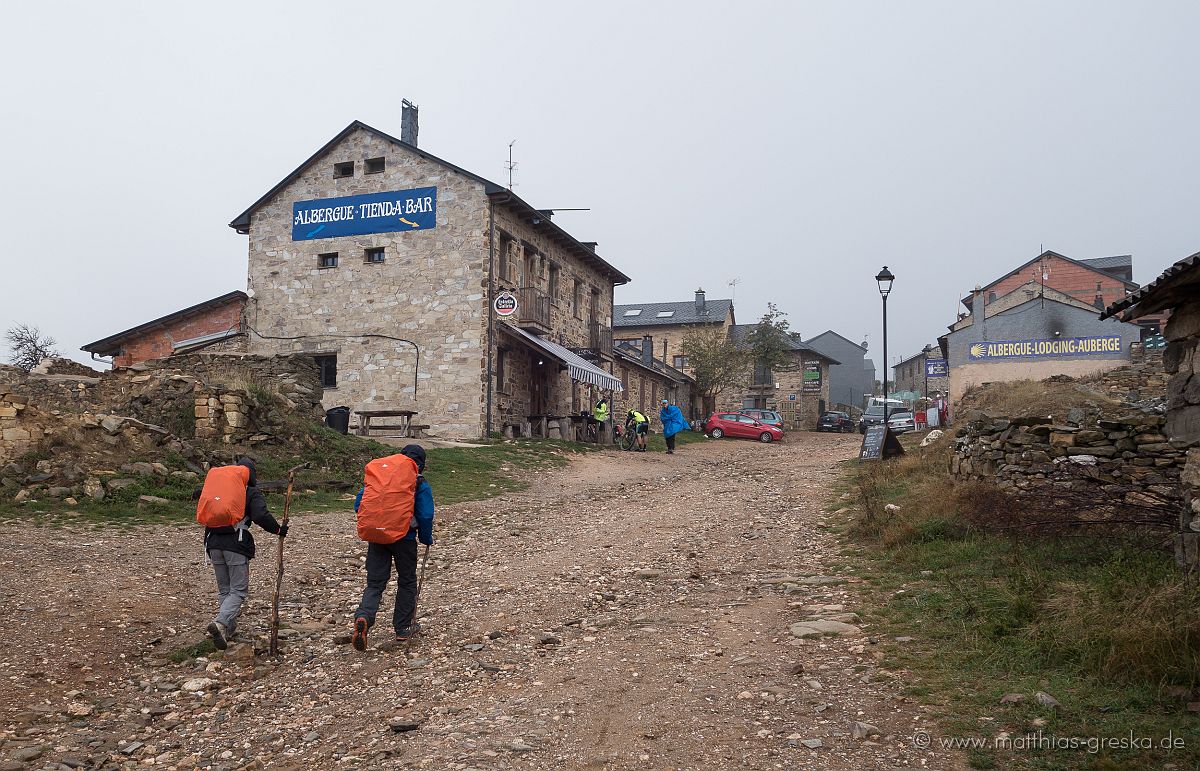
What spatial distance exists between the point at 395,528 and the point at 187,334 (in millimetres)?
21849

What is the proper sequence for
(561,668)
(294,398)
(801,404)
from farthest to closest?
(801,404) < (294,398) < (561,668)

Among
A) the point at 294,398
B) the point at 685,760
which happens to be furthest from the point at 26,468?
the point at 685,760

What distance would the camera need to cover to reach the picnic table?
20672 mm

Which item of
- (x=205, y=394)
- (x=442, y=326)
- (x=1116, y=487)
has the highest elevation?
(x=442, y=326)

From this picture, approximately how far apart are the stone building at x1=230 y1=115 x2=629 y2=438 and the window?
37 millimetres

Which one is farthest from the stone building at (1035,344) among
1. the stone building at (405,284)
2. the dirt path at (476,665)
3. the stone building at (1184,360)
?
the stone building at (1184,360)

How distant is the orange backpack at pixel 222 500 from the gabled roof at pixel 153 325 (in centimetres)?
2026

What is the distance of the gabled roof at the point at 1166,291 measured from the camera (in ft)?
19.0

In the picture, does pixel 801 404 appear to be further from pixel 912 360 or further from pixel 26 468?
pixel 26 468

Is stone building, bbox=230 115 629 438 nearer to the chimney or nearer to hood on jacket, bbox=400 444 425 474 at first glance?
the chimney

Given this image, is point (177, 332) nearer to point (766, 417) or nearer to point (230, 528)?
point (230, 528)

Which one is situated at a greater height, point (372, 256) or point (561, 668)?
point (372, 256)

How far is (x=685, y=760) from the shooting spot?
13.7 ft

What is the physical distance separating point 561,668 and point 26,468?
9071 millimetres
